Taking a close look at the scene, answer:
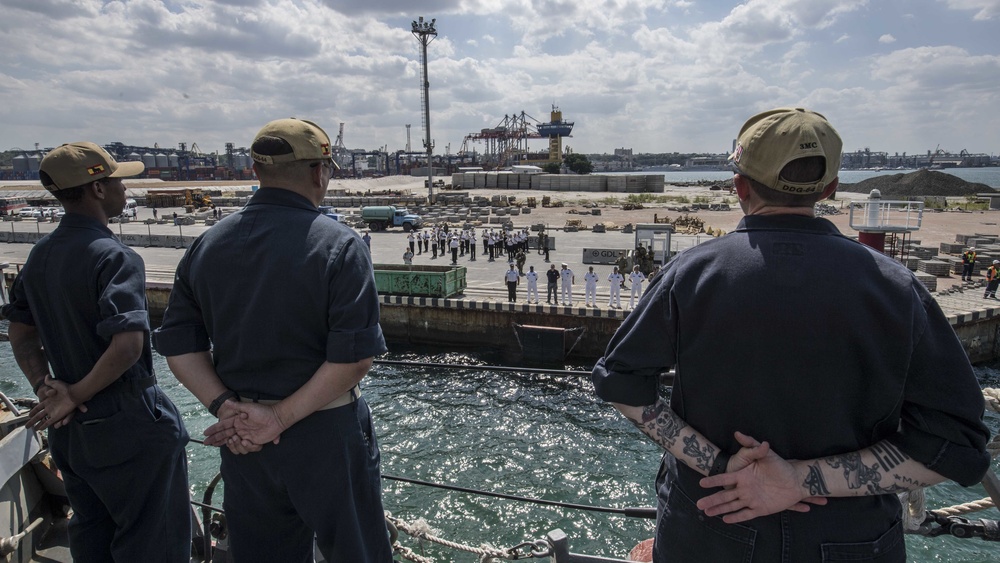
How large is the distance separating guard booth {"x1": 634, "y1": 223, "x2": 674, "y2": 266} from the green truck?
2171cm

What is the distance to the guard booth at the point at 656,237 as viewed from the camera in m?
22.5

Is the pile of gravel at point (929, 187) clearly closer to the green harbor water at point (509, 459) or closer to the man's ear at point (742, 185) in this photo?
the green harbor water at point (509, 459)

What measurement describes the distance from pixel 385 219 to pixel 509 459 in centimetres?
3162

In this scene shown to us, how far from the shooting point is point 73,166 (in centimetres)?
278

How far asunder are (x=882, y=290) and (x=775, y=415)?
0.41 m

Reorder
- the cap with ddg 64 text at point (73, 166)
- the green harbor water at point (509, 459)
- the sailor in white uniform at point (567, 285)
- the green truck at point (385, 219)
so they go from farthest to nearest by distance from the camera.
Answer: the green truck at point (385, 219)
the sailor in white uniform at point (567, 285)
the green harbor water at point (509, 459)
the cap with ddg 64 text at point (73, 166)

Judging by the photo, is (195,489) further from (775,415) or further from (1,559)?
(775,415)

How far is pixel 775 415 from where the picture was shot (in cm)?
160

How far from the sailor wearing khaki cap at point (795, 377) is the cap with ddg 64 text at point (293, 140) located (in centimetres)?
128

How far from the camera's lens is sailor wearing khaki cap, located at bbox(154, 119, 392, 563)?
78.7 inches

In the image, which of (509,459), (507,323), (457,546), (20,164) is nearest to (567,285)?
(507,323)

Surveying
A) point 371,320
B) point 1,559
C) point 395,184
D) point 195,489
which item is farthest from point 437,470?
point 395,184

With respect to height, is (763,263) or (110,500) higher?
(763,263)

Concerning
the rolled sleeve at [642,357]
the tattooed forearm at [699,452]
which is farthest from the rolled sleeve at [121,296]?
the tattooed forearm at [699,452]
